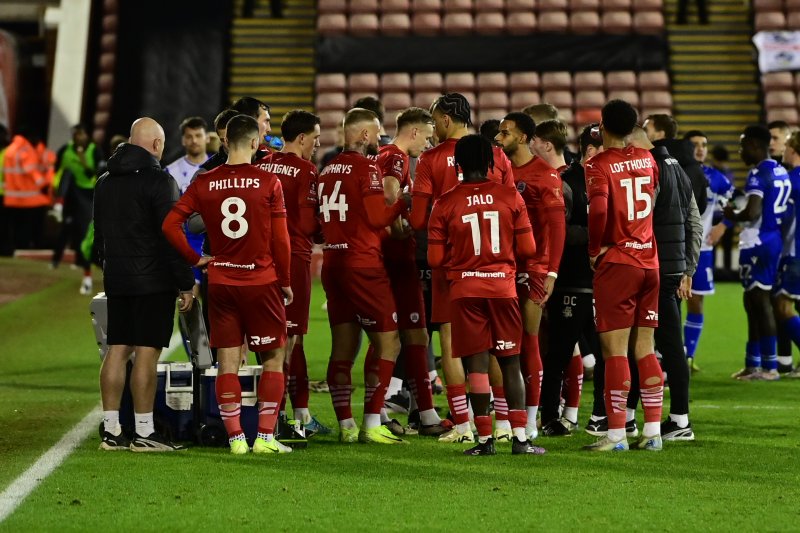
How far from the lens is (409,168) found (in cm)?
825

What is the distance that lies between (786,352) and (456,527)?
6.69 meters

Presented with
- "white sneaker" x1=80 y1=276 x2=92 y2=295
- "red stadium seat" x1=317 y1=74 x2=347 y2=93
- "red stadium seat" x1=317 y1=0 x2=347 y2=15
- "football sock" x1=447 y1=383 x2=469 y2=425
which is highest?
"red stadium seat" x1=317 y1=0 x2=347 y2=15

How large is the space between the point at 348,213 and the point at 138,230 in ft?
3.78

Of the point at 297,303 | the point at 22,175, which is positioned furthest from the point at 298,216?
the point at 22,175

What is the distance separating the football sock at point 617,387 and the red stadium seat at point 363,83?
54.1 ft

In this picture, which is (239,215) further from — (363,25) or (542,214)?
(363,25)

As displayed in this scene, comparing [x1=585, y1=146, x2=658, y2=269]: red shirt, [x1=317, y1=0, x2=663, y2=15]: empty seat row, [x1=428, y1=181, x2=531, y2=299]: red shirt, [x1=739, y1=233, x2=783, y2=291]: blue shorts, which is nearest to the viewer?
[x1=428, y1=181, x2=531, y2=299]: red shirt

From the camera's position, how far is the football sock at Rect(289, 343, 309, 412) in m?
8.11

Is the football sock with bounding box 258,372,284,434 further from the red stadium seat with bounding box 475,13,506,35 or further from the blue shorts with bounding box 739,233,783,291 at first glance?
the red stadium seat with bounding box 475,13,506,35

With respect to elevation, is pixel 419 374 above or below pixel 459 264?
below

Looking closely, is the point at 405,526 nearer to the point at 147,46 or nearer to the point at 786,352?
the point at 786,352

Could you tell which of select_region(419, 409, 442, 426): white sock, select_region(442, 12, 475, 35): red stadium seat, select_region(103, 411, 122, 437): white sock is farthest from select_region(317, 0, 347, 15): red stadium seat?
select_region(103, 411, 122, 437): white sock

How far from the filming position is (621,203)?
734 centimetres

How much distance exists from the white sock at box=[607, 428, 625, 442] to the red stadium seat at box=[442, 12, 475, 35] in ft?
56.7
